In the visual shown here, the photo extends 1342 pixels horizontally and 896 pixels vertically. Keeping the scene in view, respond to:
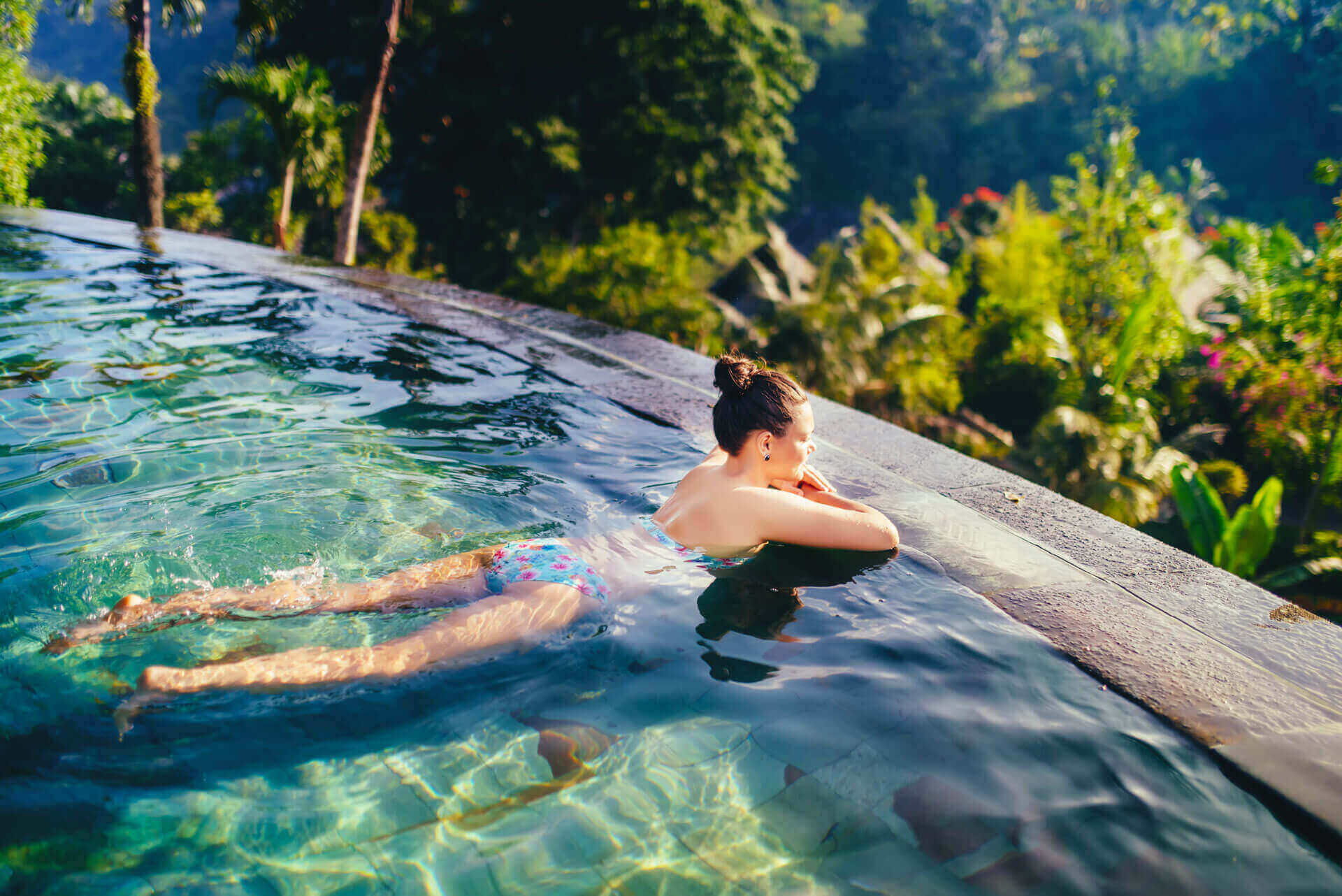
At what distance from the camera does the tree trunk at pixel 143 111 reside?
1312 centimetres

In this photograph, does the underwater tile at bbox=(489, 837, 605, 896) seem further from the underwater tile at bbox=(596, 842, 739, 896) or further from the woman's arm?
the woman's arm

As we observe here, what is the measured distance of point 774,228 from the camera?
20250mm

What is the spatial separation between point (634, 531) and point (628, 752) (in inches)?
56.9

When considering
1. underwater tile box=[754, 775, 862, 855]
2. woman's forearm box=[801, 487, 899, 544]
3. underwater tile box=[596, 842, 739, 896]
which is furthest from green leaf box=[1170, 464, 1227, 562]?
underwater tile box=[596, 842, 739, 896]

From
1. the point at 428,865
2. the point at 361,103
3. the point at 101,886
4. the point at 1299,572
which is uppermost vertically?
the point at 361,103

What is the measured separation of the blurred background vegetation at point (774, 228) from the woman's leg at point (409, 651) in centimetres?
521

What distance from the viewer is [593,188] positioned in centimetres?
2122

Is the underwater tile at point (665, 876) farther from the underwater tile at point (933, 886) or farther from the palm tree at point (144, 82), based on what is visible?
the palm tree at point (144, 82)

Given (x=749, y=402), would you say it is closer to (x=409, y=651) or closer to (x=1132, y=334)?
(x=409, y=651)

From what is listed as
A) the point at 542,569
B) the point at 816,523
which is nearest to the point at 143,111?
the point at 542,569

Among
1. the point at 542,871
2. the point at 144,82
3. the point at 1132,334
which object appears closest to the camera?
the point at 542,871

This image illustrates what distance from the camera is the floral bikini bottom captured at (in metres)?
3.10

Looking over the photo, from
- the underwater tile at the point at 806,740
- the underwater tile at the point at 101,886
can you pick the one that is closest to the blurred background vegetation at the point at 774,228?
the underwater tile at the point at 806,740

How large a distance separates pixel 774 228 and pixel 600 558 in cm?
1805
